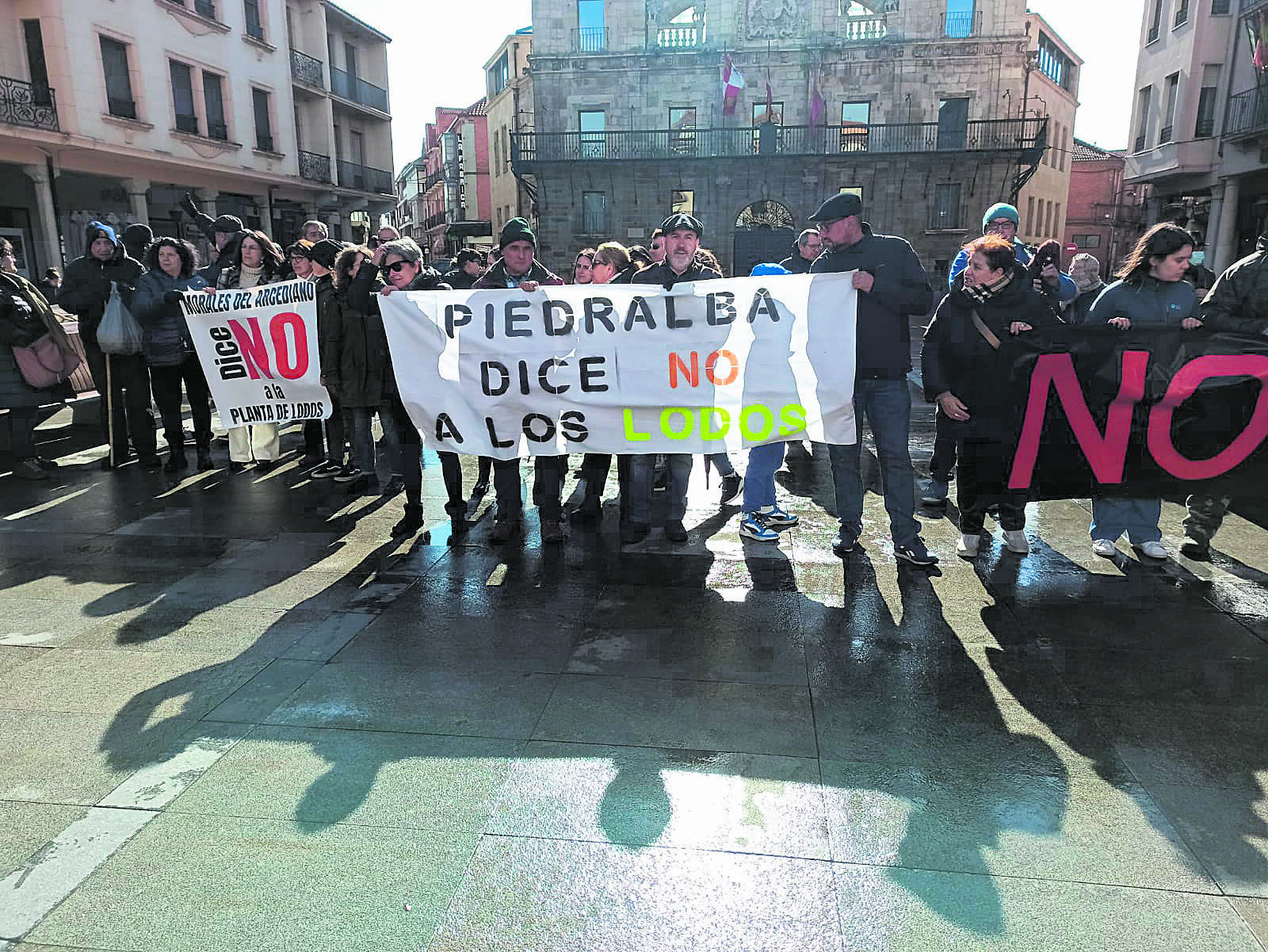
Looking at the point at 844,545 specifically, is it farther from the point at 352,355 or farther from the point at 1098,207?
the point at 1098,207

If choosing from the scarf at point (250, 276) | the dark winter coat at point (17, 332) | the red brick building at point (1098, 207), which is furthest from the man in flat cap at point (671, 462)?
the red brick building at point (1098, 207)

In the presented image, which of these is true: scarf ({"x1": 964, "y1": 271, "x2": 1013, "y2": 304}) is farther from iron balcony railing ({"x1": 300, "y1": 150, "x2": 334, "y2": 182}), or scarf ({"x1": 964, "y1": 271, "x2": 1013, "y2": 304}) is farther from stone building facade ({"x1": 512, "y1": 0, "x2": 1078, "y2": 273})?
iron balcony railing ({"x1": 300, "y1": 150, "x2": 334, "y2": 182})

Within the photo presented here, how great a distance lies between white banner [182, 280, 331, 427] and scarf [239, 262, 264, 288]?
50 cm

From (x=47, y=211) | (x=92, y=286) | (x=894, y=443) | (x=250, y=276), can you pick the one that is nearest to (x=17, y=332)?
(x=92, y=286)

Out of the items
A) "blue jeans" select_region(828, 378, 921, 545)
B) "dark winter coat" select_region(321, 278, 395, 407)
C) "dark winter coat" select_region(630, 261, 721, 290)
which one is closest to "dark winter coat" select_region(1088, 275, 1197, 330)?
"blue jeans" select_region(828, 378, 921, 545)

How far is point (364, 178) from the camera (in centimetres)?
3484

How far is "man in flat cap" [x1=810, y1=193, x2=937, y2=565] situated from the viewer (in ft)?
16.0

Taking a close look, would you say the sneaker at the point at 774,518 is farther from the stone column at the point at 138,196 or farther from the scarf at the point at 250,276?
the stone column at the point at 138,196

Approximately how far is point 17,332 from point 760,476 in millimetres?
6026

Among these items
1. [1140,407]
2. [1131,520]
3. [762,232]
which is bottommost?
[1131,520]

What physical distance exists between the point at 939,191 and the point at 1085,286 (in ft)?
90.1

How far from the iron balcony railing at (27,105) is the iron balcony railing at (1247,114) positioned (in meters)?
27.4

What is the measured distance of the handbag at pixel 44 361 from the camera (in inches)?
282

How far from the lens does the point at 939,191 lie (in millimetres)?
33094
